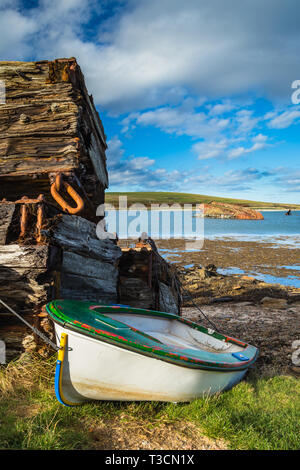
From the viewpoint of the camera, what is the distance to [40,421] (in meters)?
3.16

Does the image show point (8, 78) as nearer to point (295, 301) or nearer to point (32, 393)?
point (32, 393)

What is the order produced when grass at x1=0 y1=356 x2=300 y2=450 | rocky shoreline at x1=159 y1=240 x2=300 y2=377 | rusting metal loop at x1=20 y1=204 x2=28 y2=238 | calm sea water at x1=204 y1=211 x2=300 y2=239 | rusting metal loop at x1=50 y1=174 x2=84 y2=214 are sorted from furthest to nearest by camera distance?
calm sea water at x1=204 y1=211 x2=300 y2=239 → rocky shoreline at x1=159 y1=240 x2=300 y2=377 → rusting metal loop at x1=50 y1=174 x2=84 y2=214 → rusting metal loop at x1=20 y1=204 x2=28 y2=238 → grass at x1=0 y1=356 x2=300 y2=450

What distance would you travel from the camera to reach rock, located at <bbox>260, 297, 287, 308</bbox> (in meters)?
11.4

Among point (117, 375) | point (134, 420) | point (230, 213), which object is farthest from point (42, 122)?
point (230, 213)

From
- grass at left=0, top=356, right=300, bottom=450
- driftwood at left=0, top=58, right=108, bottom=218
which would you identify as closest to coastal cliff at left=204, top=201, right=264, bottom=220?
driftwood at left=0, top=58, right=108, bottom=218

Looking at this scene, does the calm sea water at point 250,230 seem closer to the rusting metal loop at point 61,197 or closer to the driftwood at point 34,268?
the rusting metal loop at point 61,197

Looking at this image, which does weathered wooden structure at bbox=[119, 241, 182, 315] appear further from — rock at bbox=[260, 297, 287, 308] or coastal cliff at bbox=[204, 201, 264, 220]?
coastal cliff at bbox=[204, 201, 264, 220]

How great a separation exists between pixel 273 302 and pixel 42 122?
10.2 meters

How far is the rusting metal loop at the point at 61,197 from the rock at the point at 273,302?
916 cm

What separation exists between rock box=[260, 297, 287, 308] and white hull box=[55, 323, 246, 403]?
8690 mm

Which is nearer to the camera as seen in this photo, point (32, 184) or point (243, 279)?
point (32, 184)

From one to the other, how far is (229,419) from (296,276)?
52.1ft

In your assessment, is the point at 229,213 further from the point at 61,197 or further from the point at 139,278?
the point at 61,197

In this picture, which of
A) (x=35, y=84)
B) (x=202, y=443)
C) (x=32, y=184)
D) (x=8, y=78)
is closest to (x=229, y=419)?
(x=202, y=443)
